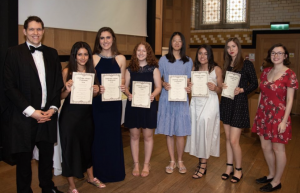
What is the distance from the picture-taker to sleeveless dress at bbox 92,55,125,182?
3424mm

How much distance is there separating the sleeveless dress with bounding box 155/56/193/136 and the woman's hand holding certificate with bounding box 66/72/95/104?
3.48ft

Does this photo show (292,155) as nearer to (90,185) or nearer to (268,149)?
(268,149)

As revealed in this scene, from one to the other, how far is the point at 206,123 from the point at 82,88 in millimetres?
1535

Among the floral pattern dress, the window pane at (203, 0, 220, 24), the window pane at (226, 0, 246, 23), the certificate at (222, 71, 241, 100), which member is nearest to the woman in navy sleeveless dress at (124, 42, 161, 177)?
the certificate at (222, 71, 241, 100)

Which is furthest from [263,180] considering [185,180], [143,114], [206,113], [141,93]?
[141,93]

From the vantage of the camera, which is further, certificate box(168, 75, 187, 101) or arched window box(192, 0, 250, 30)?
arched window box(192, 0, 250, 30)

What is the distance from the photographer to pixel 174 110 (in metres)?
3.80

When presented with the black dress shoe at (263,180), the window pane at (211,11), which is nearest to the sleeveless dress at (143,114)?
the black dress shoe at (263,180)

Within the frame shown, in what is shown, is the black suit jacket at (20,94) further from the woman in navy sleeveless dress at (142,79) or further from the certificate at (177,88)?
the certificate at (177,88)

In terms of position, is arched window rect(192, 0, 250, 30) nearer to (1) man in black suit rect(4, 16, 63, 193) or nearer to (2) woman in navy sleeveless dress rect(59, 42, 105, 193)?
(2) woman in navy sleeveless dress rect(59, 42, 105, 193)

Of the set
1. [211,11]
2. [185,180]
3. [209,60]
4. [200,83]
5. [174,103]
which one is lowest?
[185,180]

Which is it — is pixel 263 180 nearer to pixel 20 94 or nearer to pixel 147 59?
pixel 147 59

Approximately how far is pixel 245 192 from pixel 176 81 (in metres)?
1.48

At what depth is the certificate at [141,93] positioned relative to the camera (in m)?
3.58
